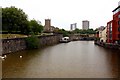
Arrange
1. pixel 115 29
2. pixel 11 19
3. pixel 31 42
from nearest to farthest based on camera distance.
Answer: pixel 31 42
pixel 11 19
pixel 115 29

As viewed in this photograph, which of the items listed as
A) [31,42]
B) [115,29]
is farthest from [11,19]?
[115,29]

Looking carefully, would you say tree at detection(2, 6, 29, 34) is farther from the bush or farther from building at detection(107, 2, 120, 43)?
building at detection(107, 2, 120, 43)

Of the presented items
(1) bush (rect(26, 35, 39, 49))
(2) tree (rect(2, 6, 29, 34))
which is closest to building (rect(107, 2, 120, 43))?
(1) bush (rect(26, 35, 39, 49))

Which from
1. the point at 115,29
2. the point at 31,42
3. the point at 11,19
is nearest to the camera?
the point at 31,42

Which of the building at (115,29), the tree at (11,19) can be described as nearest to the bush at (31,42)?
the tree at (11,19)

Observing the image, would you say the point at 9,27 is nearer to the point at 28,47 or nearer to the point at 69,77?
the point at 28,47

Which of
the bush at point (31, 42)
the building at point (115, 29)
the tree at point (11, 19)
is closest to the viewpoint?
the bush at point (31, 42)

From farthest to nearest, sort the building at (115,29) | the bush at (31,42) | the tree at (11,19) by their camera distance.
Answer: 1. the building at (115,29)
2. the tree at (11,19)
3. the bush at (31,42)

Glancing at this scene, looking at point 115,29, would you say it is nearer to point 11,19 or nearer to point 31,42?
point 31,42

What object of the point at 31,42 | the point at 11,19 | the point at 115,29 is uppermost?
the point at 11,19

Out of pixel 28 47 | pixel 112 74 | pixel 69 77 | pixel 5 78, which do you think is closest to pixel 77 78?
pixel 69 77

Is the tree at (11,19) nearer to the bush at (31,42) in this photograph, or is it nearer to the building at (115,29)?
the bush at (31,42)

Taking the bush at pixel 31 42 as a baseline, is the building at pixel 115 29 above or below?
above

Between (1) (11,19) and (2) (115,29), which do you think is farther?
(2) (115,29)
